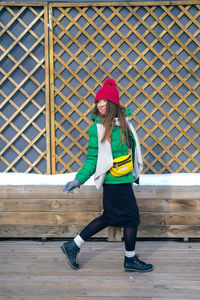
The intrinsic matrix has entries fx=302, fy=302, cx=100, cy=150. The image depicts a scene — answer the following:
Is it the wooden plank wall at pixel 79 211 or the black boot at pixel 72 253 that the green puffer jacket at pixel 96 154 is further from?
the wooden plank wall at pixel 79 211

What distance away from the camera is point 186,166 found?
271cm

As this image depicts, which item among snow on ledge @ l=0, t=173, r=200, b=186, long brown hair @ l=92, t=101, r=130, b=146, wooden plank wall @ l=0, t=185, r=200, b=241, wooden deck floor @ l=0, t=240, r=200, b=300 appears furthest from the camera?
snow on ledge @ l=0, t=173, r=200, b=186

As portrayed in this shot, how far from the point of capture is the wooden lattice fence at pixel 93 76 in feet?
8.39

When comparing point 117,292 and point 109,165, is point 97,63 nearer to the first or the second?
point 109,165

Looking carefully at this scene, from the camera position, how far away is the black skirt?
1574mm

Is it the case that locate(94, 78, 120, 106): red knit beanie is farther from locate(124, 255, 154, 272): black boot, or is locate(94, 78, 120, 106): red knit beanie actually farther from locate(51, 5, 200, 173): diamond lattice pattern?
locate(51, 5, 200, 173): diamond lattice pattern

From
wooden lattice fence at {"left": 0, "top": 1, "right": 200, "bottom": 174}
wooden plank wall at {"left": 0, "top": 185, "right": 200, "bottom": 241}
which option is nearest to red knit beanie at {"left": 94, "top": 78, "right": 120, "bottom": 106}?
wooden plank wall at {"left": 0, "top": 185, "right": 200, "bottom": 241}

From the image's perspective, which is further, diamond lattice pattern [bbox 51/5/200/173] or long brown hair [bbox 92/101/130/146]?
diamond lattice pattern [bbox 51/5/200/173]

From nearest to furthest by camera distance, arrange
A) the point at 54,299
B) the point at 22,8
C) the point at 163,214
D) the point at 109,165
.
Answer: the point at 54,299 < the point at 109,165 < the point at 163,214 < the point at 22,8

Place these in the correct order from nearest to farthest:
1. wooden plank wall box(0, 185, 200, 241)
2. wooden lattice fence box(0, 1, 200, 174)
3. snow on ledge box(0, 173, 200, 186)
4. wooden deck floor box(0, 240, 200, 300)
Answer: wooden deck floor box(0, 240, 200, 300) < wooden plank wall box(0, 185, 200, 241) < snow on ledge box(0, 173, 200, 186) < wooden lattice fence box(0, 1, 200, 174)

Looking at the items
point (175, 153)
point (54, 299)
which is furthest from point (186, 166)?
point (54, 299)

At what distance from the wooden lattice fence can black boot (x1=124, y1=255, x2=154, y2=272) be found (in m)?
1.16

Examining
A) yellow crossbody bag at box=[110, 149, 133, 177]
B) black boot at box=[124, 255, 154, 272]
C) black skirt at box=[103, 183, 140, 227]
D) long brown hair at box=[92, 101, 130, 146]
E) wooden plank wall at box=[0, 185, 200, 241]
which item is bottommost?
black boot at box=[124, 255, 154, 272]

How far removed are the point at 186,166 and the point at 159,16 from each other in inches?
52.0
